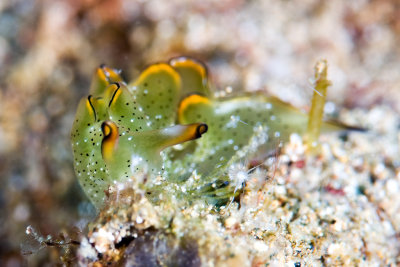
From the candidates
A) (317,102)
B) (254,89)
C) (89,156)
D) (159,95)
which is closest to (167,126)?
(159,95)

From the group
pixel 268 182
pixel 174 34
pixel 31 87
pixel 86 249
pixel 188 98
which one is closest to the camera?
pixel 86 249

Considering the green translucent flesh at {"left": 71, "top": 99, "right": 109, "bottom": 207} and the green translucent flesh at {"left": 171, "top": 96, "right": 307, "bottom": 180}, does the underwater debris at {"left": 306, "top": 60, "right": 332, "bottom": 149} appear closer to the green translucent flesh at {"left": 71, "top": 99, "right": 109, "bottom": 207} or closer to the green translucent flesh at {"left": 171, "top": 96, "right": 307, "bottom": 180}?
the green translucent flesh at {"left": 171, "top": 96, "right": 307, "bottom": 180}

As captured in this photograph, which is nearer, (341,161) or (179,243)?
(179,243)

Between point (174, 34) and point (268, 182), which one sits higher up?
point (174, 34)

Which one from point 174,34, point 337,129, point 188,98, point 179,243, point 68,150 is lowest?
point 68,150

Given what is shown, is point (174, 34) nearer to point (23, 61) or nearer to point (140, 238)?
point (23, 61)

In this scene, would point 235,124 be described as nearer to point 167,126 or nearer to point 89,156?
point 167,126

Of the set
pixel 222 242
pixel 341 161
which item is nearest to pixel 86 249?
pixel 222 242
